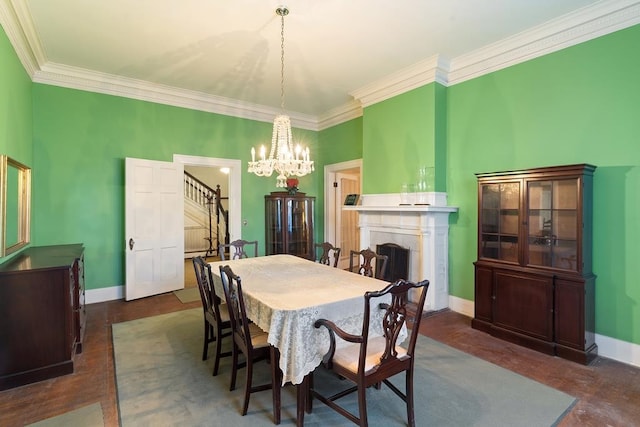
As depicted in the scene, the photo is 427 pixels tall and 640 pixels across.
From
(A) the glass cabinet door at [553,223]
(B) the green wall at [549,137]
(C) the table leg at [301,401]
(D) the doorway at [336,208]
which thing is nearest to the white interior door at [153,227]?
(D) the doorway at [336,208]

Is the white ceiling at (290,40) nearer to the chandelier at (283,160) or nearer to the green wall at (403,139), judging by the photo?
the green wall at (403,139)

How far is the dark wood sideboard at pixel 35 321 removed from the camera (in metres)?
2.45

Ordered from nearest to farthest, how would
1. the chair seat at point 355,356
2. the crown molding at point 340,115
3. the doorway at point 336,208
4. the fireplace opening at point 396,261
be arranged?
the chair seat at point 355,356 → the fireplace opening at point 396,261 → the crown molding at point 340,115 → the doorway at point 336,208

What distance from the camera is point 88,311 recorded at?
13.6 ft

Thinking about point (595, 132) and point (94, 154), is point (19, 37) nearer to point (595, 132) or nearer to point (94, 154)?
point (94, 154)

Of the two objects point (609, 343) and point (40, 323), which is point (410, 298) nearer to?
point (609, 343)

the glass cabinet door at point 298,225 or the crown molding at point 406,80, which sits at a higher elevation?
the crown molding at point 406,80

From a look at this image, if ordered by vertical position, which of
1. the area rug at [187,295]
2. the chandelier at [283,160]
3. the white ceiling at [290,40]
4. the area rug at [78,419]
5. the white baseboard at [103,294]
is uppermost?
the white ceiling at [290,40]

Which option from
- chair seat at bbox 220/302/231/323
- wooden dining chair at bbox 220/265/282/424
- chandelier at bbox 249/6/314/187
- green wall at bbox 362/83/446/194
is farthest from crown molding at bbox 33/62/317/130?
wooden dining chair at bbox 220/265/282/424

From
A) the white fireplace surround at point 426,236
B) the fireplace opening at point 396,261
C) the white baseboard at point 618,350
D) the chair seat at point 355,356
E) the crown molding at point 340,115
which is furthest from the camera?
the crown molding at point 340,115

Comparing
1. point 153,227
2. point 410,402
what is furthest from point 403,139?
point 153,227

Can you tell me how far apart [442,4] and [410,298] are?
342 cm

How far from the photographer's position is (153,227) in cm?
471

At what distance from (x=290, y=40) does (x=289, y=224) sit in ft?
10.3
